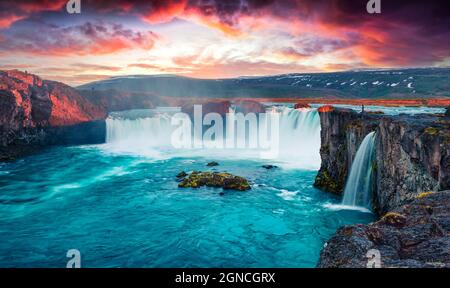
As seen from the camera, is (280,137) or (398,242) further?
(280,137)

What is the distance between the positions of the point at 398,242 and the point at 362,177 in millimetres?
19722

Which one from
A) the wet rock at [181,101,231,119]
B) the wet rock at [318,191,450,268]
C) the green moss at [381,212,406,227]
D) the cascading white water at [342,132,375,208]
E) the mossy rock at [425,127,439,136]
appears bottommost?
the cascading white water at [342,132,375,208]

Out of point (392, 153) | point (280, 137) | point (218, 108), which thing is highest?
point (218, 108)

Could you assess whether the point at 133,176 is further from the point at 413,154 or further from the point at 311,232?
the point at 413,154

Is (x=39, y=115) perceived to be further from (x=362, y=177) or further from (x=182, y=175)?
(x=362, y=177)

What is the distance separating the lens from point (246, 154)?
53.8m

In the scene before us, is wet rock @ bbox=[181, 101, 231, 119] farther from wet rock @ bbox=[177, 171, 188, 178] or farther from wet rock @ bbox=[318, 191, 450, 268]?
wet rock @ bbox=[318, 191, 450, 268]

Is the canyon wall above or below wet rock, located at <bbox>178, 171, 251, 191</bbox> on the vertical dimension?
above

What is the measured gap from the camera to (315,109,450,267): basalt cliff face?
6434 millimetres

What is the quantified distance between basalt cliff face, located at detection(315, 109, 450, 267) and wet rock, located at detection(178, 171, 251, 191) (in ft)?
24.3

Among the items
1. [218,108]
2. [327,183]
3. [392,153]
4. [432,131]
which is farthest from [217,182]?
[218,108]

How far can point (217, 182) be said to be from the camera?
33.5 meters

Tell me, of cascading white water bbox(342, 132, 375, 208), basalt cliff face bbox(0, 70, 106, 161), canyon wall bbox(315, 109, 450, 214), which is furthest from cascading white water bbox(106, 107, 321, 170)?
cascading white water bbox(342, 132, 375, 208)

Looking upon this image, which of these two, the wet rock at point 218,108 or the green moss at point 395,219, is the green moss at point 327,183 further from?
the wet rock at point 218,108
